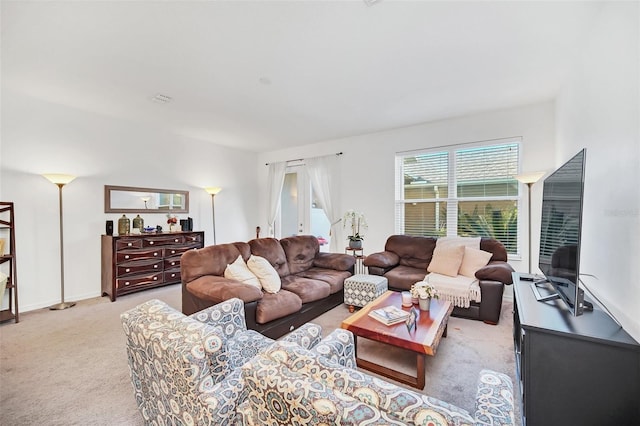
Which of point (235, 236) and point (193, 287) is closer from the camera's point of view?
point (193, 287)

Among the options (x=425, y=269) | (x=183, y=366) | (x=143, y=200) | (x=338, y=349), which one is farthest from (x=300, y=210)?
(x=183, y=366)

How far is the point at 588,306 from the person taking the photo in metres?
1.69

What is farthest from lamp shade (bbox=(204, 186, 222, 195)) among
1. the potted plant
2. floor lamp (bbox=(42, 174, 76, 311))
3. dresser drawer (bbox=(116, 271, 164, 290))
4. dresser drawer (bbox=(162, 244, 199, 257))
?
the potted plant

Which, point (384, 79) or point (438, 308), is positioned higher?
point (384, 79)

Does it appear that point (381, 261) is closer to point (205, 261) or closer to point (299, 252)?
point (299, 252)

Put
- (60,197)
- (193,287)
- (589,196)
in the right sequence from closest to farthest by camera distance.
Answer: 1. (589,196)
2. (193,287)
3. (60,197)

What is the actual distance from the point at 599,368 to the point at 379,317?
1279 millimetres

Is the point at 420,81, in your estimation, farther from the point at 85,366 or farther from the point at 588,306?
the point at 85,366

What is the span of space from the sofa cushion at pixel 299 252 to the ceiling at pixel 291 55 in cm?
190

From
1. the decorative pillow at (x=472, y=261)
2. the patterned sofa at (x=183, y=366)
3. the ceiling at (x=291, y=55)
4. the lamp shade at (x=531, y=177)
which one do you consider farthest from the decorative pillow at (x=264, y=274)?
the lamp shade at (x=531, y=177)

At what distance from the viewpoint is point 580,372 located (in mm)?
1407

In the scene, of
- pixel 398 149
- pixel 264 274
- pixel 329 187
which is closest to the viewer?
pixel 264 274

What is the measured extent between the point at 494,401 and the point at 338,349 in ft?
2.01

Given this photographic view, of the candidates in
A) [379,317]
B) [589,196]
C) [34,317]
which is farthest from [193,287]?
[589,196]
